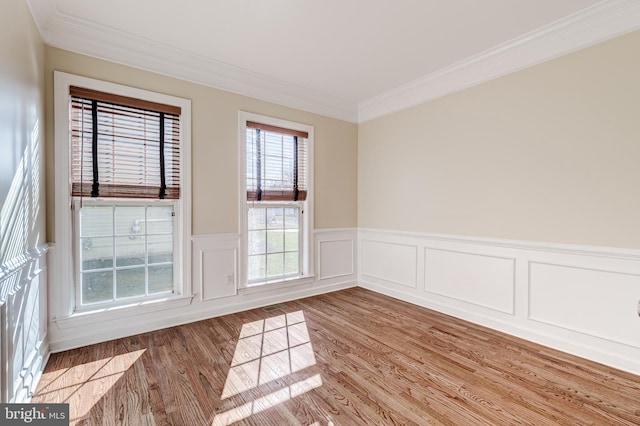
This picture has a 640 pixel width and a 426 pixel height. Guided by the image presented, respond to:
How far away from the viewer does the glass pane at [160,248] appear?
9.75 feet

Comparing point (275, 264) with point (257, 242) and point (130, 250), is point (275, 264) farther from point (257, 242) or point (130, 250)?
point (130, 250)

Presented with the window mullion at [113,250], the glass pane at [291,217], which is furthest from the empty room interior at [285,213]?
the glass pane at [291,217]

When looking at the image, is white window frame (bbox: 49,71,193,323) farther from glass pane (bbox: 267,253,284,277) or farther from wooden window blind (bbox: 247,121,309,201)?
glass pane (bbox: 267,253,284,277)

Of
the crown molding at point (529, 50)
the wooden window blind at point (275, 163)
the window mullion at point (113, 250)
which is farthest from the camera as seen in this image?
the wooden window blind at point (275, 163)

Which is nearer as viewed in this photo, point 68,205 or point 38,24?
point 38,24

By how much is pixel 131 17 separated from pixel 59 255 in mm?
2022

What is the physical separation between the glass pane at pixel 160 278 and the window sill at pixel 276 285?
755 mm

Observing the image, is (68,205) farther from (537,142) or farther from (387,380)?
(537,142)

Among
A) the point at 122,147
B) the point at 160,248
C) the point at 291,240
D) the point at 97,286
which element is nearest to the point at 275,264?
the point at 291,240

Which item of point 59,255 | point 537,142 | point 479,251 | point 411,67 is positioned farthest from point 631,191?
point 59,255

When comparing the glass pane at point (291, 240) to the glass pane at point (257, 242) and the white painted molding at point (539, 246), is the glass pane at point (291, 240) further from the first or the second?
the white painted molding at point (539, 246)

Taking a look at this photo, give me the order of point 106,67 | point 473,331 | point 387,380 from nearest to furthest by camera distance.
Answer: point 387,380
point 106,67
point 473,331

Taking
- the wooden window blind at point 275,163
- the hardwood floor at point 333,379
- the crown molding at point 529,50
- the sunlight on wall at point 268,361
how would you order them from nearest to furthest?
1. the hardwood floor at point 333,379
2. the sunlight on wall at point 268,361
3. the crown molding at point 529,50
4. the wooden window blind at point 275,163

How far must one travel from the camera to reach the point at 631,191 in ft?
7.39
